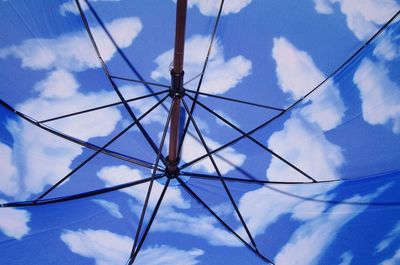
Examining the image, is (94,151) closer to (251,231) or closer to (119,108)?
(119,108)

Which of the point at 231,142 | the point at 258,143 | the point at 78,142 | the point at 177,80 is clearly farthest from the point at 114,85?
the point at 258,143

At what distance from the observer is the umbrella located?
184 centimetres

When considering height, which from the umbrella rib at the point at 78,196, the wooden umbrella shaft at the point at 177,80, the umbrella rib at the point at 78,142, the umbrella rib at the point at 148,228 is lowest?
the umbrella rib at the point at 148,228

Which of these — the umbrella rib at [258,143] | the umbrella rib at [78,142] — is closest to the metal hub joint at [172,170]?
the umbrella rib at [78,142]

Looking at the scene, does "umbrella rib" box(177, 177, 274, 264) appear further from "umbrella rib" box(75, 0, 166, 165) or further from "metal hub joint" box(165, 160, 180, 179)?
"umbrella rib" box(75, 0, 166, 165)

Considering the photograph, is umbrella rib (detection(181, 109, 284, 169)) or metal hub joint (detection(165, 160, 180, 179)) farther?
umbrella rib (detection(181, 109, 284, 169))

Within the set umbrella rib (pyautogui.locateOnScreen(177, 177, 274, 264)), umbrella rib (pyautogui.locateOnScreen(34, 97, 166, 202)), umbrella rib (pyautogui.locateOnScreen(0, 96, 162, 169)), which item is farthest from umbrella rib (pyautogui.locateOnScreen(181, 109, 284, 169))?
umbrella rib (pyautogui.locateOnScreen(34, 97, 166, 202))

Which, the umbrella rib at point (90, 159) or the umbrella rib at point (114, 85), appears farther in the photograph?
the umbrella rib at point (114, 85)

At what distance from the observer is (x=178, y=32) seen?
1569mm

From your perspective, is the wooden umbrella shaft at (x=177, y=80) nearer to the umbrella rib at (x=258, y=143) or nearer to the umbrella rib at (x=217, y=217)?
the umbrella rib at (x=217, y=217)

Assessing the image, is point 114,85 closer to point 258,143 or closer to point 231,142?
point 231,142

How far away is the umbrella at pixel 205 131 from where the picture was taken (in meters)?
1.84

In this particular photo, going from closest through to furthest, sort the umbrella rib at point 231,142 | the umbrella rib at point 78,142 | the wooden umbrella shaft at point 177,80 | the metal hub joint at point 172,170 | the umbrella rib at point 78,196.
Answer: the wooden umbrella shaft at point 177,80
the umbrella rib at point 78,196
the umbrella rib at point 78,142
the metal hub joint at point 172,170
the umbrella rib at point 231,142

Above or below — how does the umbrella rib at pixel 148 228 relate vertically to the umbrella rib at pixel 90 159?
below
